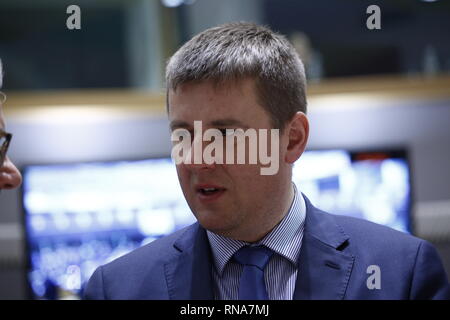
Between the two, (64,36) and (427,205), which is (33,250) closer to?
(64,36)

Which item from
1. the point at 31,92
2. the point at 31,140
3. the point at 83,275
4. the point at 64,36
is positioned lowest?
the point at 83,275

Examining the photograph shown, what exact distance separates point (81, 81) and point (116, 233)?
885 millimetres

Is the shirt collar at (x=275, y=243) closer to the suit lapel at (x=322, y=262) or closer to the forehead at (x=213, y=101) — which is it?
the suit lapel at (x=322, y=262)

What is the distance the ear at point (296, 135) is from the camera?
116 centimetres

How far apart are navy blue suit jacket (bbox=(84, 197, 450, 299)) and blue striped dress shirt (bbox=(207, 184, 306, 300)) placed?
2 cm

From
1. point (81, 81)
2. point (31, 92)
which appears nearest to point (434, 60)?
point (81, 81)

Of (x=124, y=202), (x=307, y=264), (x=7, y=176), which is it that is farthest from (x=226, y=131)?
(x=124, y=202)

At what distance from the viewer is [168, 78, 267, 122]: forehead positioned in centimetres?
105

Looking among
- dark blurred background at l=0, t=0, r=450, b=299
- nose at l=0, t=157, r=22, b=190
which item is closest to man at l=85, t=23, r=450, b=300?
nose at l=0, t=157, r=22, b=190

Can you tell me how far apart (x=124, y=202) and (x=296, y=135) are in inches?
67.3

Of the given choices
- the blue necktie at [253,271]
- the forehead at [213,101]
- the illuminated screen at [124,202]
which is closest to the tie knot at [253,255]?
the blue necktie at [253,271]

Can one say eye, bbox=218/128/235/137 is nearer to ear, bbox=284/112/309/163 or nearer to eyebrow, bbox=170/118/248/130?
eyebrow, bbox=170/118/248/130

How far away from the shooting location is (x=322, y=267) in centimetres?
111

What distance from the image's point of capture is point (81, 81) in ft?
10.8
